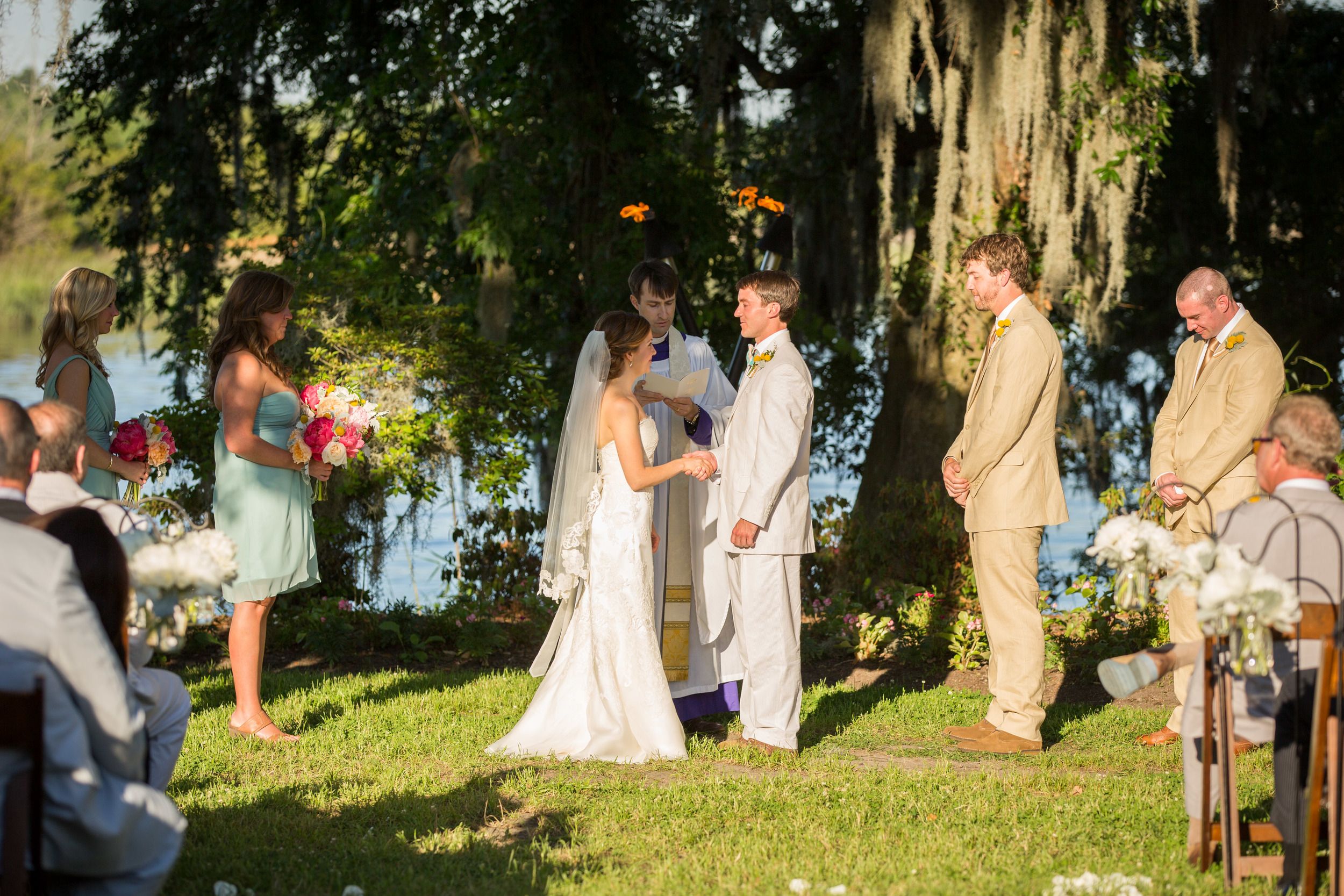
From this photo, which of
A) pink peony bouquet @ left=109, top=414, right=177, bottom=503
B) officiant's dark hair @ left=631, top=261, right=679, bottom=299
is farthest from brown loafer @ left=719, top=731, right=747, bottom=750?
pink peony bouquet @ left=109, top=414, right=177, bottom=503

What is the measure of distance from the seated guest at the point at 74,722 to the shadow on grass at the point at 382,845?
0.87 meters

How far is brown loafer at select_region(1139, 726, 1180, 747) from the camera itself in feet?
16.9

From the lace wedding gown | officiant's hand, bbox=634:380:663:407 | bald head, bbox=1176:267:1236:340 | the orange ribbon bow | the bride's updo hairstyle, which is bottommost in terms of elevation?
the lace wedding gown

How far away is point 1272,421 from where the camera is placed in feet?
10.7

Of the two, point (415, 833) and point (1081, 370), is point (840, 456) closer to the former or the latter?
point (1081, 370)

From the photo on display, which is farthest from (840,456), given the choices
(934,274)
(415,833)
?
(415,833)

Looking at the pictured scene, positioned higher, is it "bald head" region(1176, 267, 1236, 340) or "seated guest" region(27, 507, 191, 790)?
"bald head" region(1176, 267, 1236, 340)

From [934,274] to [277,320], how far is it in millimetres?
5467

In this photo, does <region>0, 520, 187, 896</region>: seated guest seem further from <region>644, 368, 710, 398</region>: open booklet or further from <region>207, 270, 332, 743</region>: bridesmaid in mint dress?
<region>644, 368, 710, 398</region>: open booklet

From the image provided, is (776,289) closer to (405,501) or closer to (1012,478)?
(1012,478)

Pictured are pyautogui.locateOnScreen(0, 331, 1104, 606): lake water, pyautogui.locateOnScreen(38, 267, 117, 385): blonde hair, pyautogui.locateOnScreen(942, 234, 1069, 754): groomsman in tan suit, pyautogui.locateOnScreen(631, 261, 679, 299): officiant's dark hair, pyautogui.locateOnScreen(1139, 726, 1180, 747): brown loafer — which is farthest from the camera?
pyautogui.locateOnScreen(0, 331, 1104, 606): lake water

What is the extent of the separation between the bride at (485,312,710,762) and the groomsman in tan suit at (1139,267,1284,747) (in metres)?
2.14

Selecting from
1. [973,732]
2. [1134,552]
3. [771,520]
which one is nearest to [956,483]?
[771,520]

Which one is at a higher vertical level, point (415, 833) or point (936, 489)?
point (936, 489)
